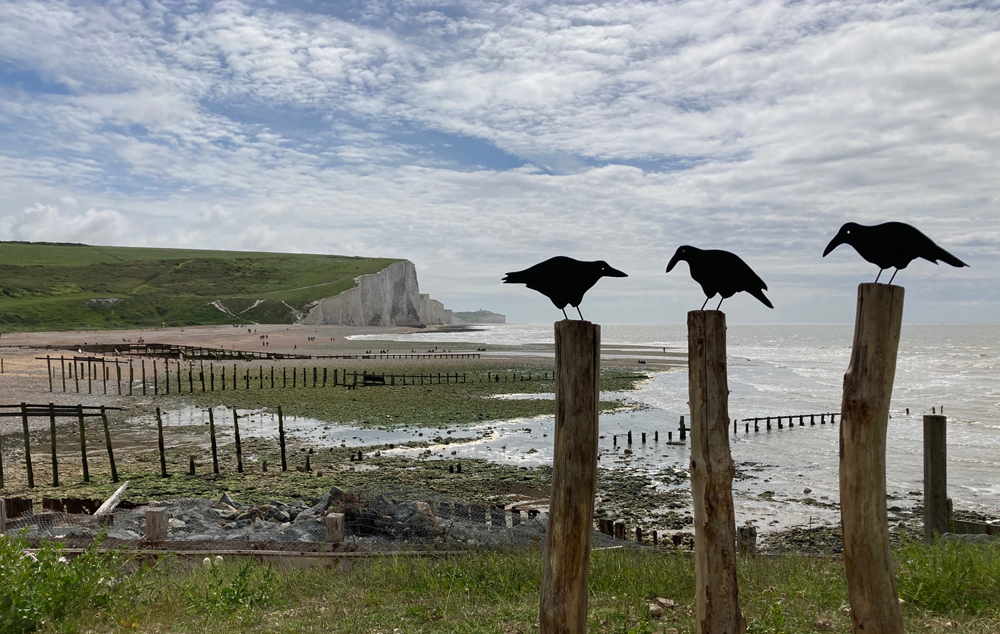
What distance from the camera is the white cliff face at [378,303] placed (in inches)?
4717

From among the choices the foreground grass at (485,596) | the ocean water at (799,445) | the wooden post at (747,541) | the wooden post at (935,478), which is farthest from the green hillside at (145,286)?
the wooden post at (935,478)

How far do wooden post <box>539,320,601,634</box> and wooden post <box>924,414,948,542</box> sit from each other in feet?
20.0

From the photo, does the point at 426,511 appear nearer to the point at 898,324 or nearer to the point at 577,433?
the point at 577,433

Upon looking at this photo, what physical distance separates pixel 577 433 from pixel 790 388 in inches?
1681

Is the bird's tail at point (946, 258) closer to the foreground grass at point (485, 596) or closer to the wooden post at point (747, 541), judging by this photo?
the foreground grass at point (485, 596)

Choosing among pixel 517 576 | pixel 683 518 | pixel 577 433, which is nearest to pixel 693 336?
pixel 577 433

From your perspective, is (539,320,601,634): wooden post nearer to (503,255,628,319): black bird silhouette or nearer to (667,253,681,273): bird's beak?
(503,255,628,319): black bird silhouette

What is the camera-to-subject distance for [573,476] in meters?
4.79

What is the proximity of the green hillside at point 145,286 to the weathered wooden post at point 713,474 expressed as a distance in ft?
338

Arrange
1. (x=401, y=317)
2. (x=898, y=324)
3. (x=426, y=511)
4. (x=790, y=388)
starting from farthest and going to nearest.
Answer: (x=401, y=317)
(x=790, y=388)
(x=426, y=511)
(x=898, y=324)

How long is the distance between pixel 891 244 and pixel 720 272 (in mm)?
1072

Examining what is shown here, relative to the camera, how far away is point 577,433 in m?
4.76

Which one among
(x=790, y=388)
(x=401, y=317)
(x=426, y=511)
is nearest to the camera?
(x=426, y=511)

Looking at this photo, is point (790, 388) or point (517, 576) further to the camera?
point (790, 388)
